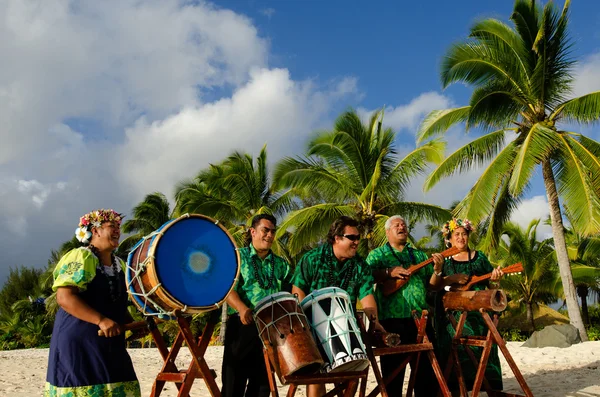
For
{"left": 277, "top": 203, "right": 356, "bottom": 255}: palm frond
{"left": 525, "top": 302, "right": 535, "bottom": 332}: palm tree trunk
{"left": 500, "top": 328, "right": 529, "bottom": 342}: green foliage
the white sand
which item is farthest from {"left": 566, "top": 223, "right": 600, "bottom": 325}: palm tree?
the white sand

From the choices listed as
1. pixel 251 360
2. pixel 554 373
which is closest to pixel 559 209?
pixel 554 373

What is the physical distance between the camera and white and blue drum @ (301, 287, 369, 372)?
10.8 ft

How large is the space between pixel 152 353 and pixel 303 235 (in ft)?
20.0

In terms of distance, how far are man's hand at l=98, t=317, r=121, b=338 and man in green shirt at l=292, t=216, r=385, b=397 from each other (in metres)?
1.41

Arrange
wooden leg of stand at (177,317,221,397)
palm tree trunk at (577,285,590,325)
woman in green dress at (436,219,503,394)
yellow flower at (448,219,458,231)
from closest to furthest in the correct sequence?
wooden leg of stand at (177,317,221,397) < woman in green dress at (436,219,503,394) < yellow flower at (448,219,458,231) < palm tree trunk at (577,285,590,325)

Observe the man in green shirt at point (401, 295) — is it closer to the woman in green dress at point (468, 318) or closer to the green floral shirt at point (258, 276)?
the woman in green dress at point (468, 318)

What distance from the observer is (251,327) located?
13.6ft

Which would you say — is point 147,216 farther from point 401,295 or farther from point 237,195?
point 401,295

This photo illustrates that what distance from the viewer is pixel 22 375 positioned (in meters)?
9.19

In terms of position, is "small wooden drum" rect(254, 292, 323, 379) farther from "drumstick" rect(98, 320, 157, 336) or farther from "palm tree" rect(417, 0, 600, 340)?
"palm tree" rect(417, 0, 600, 340)

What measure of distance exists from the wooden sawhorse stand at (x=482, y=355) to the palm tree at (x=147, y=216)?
25.4 meters

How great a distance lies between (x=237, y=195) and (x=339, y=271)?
16.9 meters

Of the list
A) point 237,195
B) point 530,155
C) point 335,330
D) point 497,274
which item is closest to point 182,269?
point 335,330

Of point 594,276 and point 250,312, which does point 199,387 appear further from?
point 594,276
